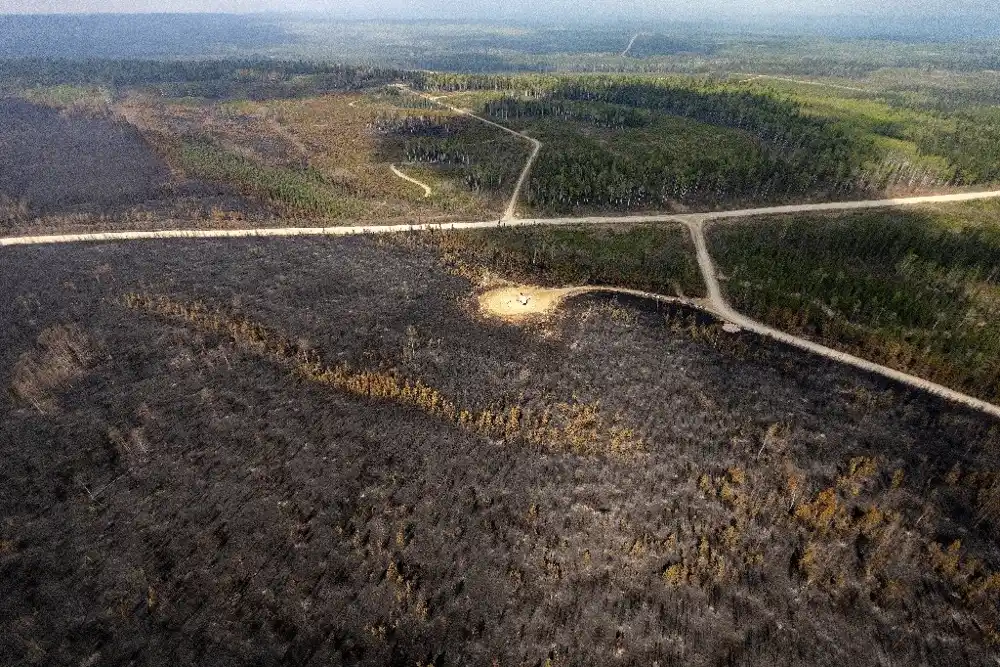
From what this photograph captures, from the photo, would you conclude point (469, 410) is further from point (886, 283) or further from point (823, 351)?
point (886, 283)

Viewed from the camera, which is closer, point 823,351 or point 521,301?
point 823,351

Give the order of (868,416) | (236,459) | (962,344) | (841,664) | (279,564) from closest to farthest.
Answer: (841,664) → (279,564) → (236,459) → (868,416) → (962,344)

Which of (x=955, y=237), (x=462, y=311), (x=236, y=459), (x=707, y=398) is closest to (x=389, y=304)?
(x=462, y=311)

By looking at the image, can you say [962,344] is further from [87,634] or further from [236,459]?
[87,634]

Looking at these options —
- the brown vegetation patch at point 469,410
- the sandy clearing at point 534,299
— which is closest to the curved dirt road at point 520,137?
the sandy clearing at point 534,299

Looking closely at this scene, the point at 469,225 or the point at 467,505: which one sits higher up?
the point at 469,225

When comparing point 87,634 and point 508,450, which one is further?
point 508,450

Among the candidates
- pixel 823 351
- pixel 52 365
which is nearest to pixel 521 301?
pixel 823 351

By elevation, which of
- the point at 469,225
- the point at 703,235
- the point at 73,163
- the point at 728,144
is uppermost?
the point at 728,144
